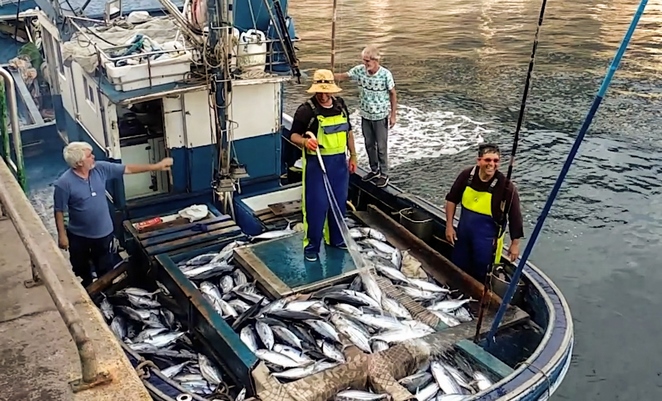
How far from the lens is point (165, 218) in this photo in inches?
339

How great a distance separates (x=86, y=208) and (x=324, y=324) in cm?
273

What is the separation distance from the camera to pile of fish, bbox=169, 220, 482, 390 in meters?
6.36

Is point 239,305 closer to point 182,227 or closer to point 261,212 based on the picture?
point 182,227

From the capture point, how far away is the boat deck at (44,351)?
11.8ft

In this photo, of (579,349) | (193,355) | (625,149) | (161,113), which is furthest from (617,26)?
(193,355)

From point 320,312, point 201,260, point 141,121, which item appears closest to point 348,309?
point 320,312

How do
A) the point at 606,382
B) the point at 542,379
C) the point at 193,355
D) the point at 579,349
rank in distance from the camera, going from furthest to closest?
the point at 579,349, the point at 606,382, the point at 193,355, the point at 542,379

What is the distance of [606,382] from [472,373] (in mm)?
3940

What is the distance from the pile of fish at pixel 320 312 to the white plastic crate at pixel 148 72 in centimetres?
208

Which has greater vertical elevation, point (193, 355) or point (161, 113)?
point (161, 113)

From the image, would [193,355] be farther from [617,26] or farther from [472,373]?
[617,26]

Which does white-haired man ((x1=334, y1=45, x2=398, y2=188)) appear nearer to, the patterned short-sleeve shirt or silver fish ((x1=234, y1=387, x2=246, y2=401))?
the patterned short-sleeve shirt

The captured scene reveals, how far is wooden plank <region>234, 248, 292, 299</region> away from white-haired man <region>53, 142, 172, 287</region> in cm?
130

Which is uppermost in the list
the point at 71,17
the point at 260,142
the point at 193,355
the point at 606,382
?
the point at 71,17
